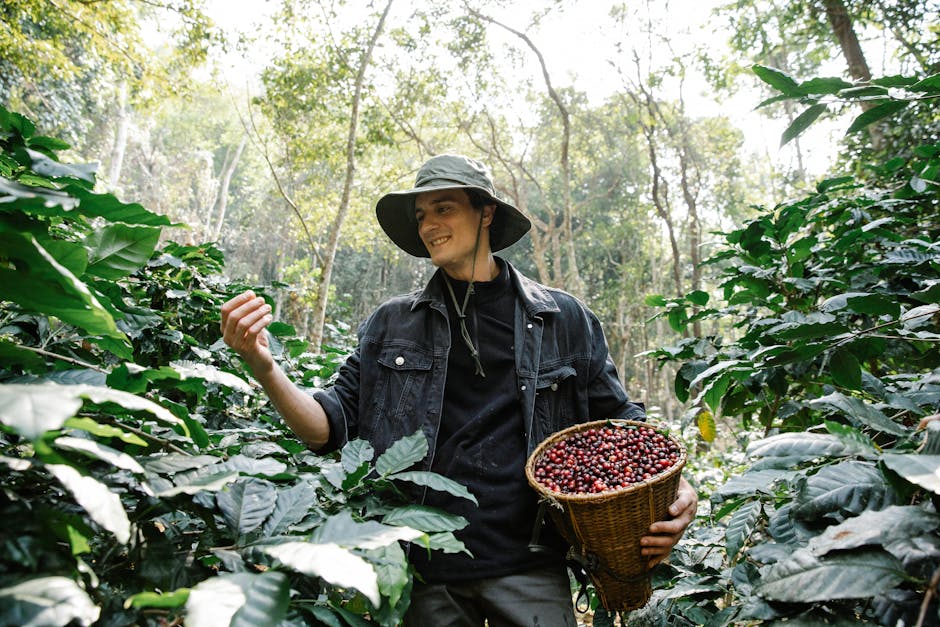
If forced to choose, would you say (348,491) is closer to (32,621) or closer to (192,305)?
(32,621)

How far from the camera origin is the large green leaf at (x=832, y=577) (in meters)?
0.62

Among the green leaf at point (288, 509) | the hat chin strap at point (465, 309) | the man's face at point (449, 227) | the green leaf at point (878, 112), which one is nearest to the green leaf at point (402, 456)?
the green leaf at point (288, 509)

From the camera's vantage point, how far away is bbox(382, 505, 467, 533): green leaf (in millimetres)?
1052

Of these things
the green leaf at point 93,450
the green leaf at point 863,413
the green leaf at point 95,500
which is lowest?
the green leaf at point 863,413

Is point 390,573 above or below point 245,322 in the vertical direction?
below

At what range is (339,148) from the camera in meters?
9.41

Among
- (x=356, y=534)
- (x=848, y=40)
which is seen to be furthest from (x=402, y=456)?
(x=848, y=40)

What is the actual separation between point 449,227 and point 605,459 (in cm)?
92

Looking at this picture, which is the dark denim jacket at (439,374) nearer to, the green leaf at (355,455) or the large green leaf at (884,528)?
the green leaf at (355,455)

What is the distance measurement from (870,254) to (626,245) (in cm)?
1555

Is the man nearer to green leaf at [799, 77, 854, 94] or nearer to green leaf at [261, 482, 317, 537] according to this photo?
green leaf at [261, 482, 317, 537]

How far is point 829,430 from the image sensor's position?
824 mm

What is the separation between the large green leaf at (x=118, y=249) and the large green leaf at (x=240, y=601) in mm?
582

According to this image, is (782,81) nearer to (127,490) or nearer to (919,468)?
(919,468)
